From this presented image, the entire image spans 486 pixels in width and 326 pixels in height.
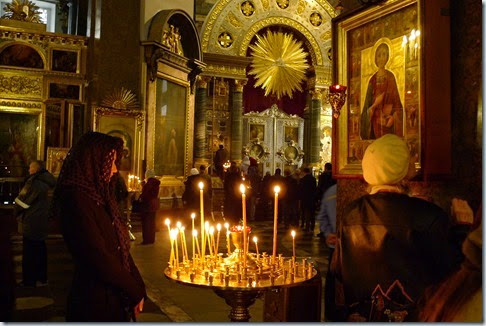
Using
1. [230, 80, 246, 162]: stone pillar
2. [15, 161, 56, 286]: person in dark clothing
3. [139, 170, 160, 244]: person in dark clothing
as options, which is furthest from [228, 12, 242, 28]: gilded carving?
[15, 161, 56, 286]: person in dark clothing

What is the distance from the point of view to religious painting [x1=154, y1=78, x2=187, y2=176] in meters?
13.7

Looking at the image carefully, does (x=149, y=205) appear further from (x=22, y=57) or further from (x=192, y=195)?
(x=22, y=57)

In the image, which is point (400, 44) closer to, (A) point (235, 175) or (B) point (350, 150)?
(B) point (350, 150)

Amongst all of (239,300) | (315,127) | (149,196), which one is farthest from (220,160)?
(239,300)

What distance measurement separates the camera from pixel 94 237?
9.03ft

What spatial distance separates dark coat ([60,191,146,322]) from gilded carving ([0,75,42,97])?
11.9 metres

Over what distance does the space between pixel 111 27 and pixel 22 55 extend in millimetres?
2513

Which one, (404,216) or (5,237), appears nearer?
(5,237)

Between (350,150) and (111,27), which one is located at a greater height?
(111,27)

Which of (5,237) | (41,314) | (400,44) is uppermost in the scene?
(400,44)

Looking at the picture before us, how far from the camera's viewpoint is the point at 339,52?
459cm

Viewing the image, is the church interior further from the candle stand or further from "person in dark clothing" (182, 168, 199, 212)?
"person in dark clothing" (182, 168, 199, 212)

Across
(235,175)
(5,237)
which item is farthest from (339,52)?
(235,175)

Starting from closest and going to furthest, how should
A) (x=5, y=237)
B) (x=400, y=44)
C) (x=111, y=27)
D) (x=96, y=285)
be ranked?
(x=5, y=237) → (x=96, y=285) → (x=400, y=44) → (x=111, y=27)
